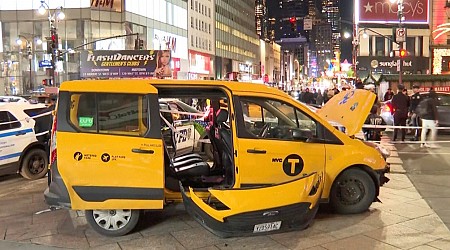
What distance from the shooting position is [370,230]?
6160 mm

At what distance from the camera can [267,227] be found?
577cm

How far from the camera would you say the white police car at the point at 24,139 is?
32.6ft

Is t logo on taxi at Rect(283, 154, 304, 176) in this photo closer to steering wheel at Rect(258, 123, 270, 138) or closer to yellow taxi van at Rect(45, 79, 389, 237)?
yellow taxi van at Rect(45, 79, 389, 237)

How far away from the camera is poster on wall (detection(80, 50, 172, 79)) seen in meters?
31.4

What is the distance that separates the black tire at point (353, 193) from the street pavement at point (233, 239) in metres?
0.14

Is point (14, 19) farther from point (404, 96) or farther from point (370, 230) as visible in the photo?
point (370, 230)

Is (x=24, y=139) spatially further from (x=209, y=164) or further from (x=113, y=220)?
(x=113, y=220)

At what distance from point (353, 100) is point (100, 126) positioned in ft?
13.3

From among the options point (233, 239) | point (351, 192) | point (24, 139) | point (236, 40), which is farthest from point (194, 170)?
point (236, 40)

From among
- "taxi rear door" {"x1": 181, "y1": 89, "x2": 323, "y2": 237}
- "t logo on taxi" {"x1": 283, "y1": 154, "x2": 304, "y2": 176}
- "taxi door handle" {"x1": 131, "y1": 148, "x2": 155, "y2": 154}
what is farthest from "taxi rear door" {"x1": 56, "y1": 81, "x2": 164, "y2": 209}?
"t logo on taxi" {"x1": 283, "y1": 154, "x2": 304, "y2": 176}

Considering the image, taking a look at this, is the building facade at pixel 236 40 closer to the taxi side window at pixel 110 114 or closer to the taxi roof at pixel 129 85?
the taxi roof at pixel 129 85

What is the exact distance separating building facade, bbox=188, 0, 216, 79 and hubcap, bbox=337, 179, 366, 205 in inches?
2482

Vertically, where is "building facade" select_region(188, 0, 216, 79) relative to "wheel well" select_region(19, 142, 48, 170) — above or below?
above

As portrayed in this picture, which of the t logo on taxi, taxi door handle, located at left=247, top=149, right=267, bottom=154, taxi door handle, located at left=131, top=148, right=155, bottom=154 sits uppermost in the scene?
taxi door handle, located at left=131, top=148, right=155, bottom=154
